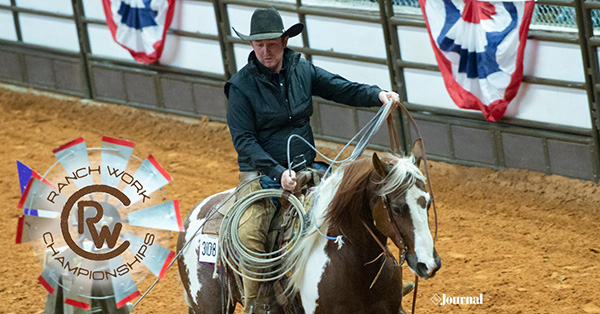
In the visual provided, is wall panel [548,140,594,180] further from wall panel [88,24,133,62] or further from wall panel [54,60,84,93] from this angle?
wall panel [54,60,84,93]

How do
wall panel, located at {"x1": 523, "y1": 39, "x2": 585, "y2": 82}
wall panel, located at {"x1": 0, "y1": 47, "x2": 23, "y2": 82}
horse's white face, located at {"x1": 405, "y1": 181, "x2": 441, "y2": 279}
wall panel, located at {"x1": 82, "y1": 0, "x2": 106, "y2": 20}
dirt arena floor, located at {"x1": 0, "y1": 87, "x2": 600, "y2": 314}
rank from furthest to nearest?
wall panel, located at {"x1": 0, "y1": 47, "x2": 23, "y2": 82} < wall panel, located at {"x1": 82, "y1": 0, "x2": 106, "y2": 20} < wall panel, located at {"x1": 523, "y1": 39, "x2": 585, "y2": 82} < dirt arena floor, located at {"x1": 0, "y1": 87, "x2": 600, "y2": 314} < horse's white face, located at {"x1": 405, "y1": 181, "x2": 441, "y2": 279}

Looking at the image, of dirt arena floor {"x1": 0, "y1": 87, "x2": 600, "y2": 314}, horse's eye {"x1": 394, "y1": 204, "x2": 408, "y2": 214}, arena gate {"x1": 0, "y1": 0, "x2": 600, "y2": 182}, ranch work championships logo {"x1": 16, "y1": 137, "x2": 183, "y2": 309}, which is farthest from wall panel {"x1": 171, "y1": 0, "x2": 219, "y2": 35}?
horse's eye {"x1": 394, "y1": 204, "x2": 408, "y2": 214}

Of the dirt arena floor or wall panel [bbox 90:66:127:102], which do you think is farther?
wall panel [bbox 90:66:127:102]

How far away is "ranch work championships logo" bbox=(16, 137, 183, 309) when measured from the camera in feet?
18.3

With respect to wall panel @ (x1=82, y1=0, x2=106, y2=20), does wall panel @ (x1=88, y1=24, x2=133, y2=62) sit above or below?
below

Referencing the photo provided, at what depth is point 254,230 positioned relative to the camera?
17.3 ft

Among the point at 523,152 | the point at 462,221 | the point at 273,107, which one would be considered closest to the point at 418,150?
the point at 273,107

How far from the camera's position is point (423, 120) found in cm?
1053

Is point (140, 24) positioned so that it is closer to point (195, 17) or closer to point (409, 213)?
point (195, 17)

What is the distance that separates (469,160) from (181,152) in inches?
154

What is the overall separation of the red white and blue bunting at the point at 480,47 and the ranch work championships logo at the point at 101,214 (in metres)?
4.83

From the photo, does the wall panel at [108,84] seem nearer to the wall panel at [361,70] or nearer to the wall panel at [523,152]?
the wall panel at [361,70]

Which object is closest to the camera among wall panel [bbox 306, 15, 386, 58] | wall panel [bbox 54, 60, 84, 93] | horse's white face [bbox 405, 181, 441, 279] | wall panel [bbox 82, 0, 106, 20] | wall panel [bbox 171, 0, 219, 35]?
horse's white face [bbox 405, 181, 441, 279]

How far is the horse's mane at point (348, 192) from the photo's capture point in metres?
4.61
